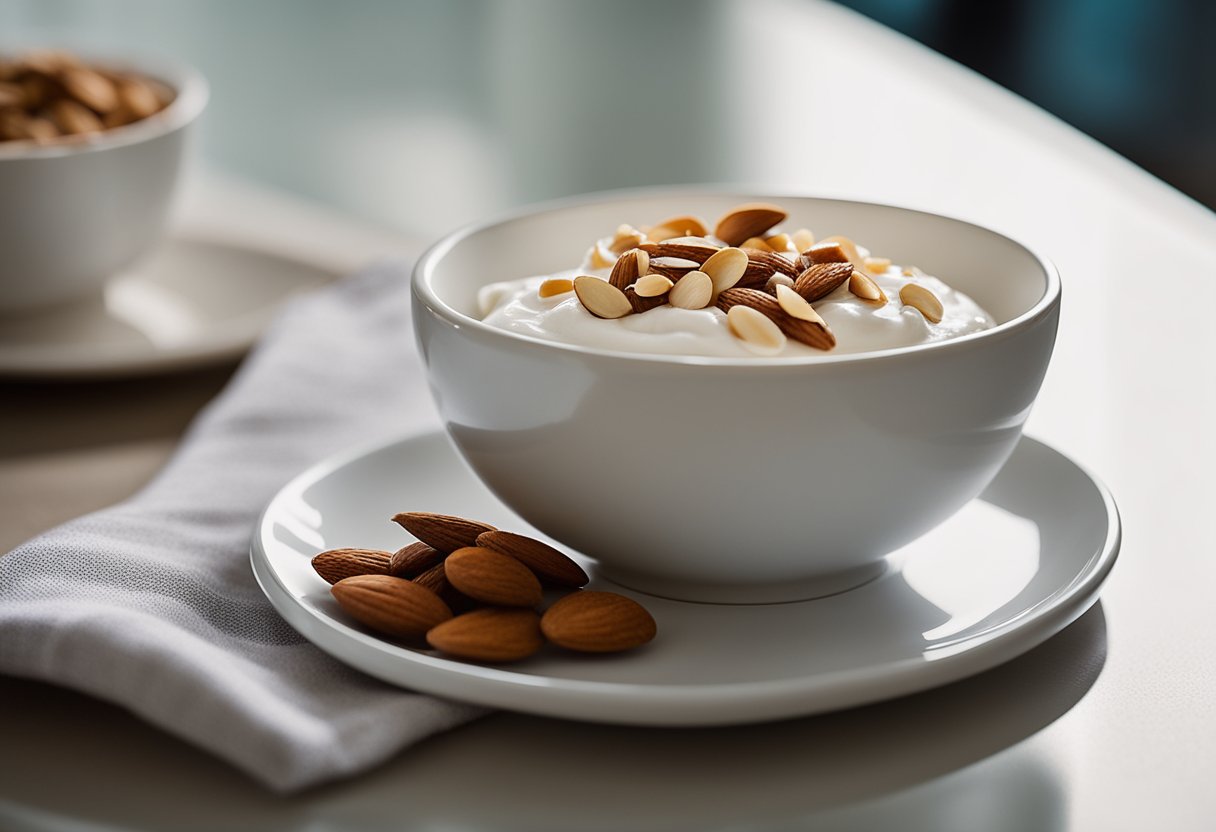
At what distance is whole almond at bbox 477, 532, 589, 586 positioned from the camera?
0.71 meters

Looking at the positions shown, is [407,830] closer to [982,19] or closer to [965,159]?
[965,159]

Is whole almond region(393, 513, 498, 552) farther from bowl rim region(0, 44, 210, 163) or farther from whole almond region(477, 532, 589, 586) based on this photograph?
bowl rim region(0, 44, 210, 163)

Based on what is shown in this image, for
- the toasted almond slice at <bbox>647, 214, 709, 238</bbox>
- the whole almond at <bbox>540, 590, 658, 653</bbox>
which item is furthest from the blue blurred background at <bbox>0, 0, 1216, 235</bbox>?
the whole almond at <bbox>540, 590, 658, 653</bbox>

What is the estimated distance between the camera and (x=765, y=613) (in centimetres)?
72

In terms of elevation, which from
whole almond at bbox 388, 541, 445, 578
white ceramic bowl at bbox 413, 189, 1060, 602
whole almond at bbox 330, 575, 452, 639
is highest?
white ceramic bowl at bbox 413, 189, 1060, 602

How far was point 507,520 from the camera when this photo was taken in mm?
858

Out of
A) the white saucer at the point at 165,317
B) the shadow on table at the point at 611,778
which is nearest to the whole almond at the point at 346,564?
the shadow on table at the point at 611,778

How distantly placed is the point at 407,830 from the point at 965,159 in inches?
47.9

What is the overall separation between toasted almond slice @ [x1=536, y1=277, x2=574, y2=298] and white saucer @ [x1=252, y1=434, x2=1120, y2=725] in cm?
15

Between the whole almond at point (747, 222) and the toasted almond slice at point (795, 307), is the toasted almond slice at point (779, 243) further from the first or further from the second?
the toasted almond slice at point (795, 307)

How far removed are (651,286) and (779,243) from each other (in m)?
0.13

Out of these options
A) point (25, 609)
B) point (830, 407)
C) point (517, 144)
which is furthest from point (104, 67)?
point (830, 407)

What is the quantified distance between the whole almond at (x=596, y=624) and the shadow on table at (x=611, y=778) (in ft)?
0.13

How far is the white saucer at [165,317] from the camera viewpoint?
44.3 inches
